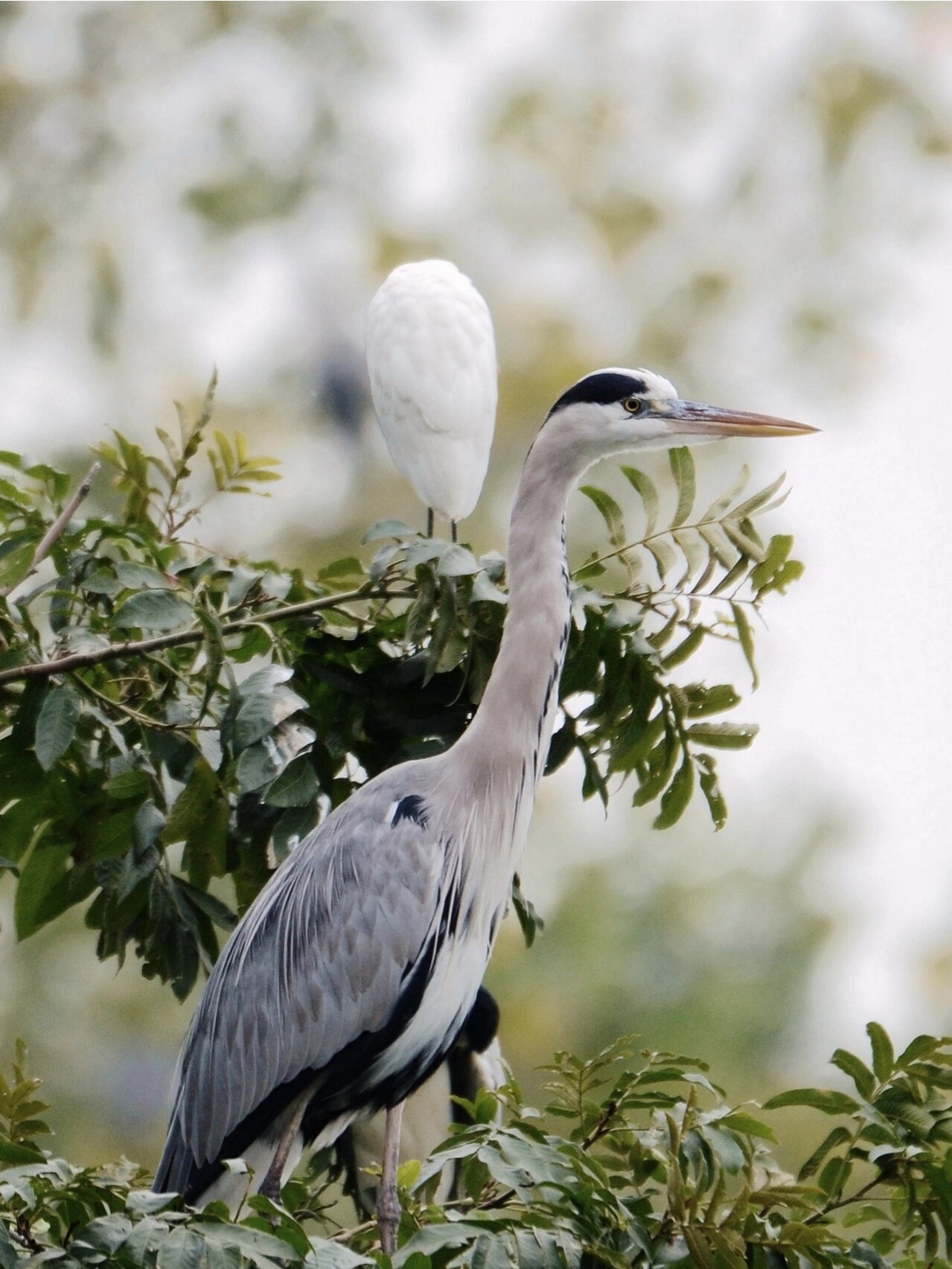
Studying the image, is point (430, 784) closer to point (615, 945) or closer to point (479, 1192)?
point (479, 1192)

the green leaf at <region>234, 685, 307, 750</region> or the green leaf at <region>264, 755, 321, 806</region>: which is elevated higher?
the green leaf at <region>234, 685, 307, 750</region>

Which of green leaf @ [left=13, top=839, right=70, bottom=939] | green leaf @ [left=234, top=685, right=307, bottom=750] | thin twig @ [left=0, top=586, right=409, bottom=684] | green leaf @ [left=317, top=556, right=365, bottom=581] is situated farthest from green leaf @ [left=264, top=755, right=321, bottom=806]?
green leaf @ [left=13, top=839, right=70, bottom=939]

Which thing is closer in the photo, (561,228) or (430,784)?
(430,784)

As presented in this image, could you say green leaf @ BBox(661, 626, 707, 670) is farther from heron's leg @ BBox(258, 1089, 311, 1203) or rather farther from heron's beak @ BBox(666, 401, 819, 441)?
heron's leg @ BBox(258, 1089, 311, 1203)

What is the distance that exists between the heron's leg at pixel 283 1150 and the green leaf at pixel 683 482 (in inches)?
45.7

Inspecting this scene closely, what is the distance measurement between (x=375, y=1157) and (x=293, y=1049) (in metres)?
0.84

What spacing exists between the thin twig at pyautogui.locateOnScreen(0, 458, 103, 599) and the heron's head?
34.5 inches

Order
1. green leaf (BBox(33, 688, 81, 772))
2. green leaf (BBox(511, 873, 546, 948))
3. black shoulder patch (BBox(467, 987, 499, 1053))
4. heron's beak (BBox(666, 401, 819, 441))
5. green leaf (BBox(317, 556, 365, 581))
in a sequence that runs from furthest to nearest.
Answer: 1. black shoulder patch (BBox(467, 987, 499, 1053))
2. heron's beak (BBox(666, 401, 819, 441))
3. green leaf (BBox(511, 873, 546, 948))
4. green leaf (BBox(317, 556, 365, 581))
5. green leaf (BBox(33, 688, 81, 772))

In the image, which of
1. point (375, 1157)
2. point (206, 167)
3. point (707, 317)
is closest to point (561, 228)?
point (707, 317)

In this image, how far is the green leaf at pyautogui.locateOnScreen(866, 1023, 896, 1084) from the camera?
214 centimetres

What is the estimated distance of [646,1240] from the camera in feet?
6.35

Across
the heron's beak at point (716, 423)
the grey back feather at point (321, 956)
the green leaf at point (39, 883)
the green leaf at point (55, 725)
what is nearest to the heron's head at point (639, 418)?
the heron's beak at point (716, 423)

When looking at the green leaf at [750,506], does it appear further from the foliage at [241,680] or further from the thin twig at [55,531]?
the thin twig at [55,531]

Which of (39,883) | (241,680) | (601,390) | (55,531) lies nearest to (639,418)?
(601,390)
